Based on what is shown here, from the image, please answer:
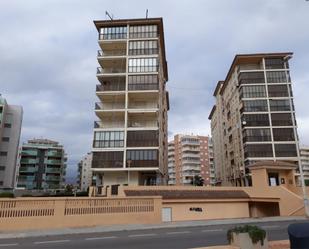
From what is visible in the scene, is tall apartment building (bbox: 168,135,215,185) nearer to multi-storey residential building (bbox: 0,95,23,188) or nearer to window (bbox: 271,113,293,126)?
window (bbox: 271,113,293,126)

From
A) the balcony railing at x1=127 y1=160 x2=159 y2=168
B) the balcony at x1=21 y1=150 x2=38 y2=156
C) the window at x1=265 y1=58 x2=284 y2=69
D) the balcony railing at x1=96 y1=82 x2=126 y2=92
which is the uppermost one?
the window at x1=265 y1=58 x2=284 y2=69

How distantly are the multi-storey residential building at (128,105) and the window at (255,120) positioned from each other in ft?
73.7

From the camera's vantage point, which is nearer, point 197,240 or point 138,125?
point 197,240

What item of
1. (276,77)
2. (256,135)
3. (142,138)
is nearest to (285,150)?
(256,135)

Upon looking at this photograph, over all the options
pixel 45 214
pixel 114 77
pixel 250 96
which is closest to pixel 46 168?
pixel 114 77

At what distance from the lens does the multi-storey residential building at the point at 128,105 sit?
144 feet

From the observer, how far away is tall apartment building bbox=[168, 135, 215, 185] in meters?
125

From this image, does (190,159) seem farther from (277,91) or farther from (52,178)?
(277,91)

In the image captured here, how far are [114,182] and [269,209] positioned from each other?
2178 cm

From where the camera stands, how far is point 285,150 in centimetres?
5888

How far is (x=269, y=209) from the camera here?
35.3 m

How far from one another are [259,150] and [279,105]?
1085 centimetres

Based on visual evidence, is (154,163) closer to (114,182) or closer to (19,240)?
(114,182)

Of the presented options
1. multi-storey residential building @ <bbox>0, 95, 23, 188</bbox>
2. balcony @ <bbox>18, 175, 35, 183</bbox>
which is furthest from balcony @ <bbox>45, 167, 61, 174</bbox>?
multi-storey residential building @ <bbox>0, 95, 23, 188</bbox>
